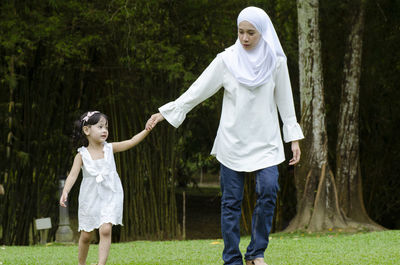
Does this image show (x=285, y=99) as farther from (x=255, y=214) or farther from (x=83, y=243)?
(x=83, y=243)

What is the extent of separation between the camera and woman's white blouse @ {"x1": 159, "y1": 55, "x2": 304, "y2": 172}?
3.63 meters

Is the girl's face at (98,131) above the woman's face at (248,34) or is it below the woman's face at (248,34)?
below

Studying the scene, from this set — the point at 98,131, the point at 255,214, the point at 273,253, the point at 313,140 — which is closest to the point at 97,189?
the point at 98,131

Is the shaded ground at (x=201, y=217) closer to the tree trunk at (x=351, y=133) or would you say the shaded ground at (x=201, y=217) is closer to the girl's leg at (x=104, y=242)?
the tree trunk at (x=351, y=133)

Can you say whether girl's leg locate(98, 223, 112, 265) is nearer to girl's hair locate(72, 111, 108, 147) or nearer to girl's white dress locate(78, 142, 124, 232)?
girl's white dress locate(78, 142, 124, 232)

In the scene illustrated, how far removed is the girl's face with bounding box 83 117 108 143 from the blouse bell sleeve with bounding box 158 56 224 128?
492mm

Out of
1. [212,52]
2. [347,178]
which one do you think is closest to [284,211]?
[347,178]

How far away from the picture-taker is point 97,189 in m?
3.98

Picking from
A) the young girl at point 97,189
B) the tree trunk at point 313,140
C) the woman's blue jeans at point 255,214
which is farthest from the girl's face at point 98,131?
the tree trunk at point 313,140

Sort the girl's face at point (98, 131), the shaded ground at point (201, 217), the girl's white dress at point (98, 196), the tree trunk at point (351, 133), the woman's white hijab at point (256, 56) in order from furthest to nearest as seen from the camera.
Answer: the shaded ground at point (201, 217)
the tree trunk at point (351, 133)
the girl's face at point (98, 131)
the girl's white dress at point (98, 196)
the woman's white hijab at point (256, 56)

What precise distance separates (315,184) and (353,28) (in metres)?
2.12

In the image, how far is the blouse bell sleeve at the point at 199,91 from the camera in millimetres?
3719

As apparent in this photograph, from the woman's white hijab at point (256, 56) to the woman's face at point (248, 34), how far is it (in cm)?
2

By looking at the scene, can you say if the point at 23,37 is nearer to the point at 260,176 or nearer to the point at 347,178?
the point at 347,178
